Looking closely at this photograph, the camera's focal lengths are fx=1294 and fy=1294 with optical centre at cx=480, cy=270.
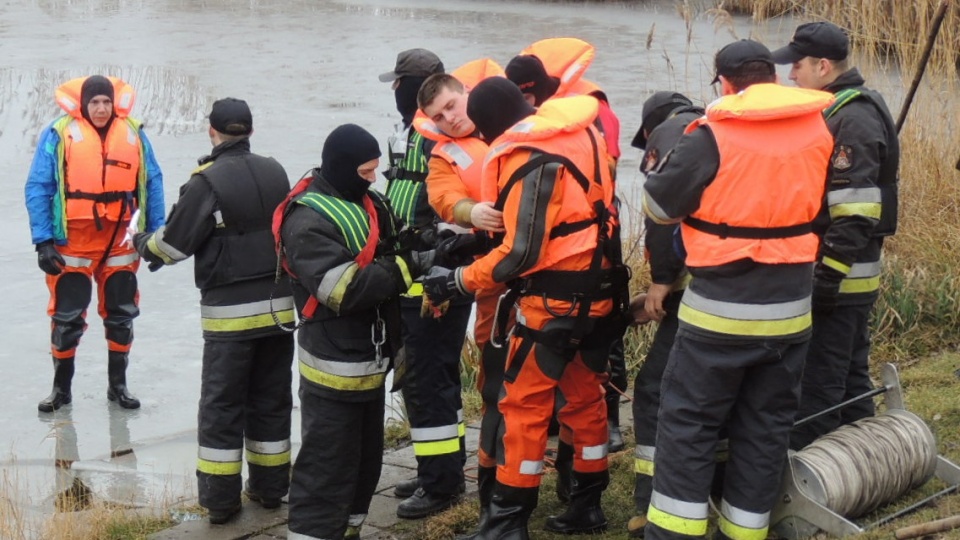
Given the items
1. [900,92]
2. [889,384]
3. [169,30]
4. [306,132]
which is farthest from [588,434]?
[169,30]

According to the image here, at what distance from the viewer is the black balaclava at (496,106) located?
4.93m

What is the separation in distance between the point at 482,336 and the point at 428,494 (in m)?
0.73

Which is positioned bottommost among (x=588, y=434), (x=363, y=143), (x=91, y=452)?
(x=91, y=452)

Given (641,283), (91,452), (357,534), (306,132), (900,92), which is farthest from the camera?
(306,132)

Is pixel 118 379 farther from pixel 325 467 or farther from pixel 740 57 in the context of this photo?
pixel 740 57

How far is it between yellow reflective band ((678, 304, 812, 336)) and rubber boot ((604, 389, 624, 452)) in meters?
1.78

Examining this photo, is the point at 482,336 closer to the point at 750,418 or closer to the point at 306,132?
the point at 750,418

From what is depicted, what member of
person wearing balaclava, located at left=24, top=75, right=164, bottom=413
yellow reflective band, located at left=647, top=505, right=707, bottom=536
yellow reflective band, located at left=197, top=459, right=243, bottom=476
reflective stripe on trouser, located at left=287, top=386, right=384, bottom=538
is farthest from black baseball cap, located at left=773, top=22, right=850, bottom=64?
person wearing balaclava, located at left=24, top=75, right=164, bottom=413

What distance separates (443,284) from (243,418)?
1.42 metres

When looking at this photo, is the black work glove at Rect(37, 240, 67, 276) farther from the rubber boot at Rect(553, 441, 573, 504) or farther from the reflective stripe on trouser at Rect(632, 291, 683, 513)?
the reflective stripe on trouser at Rect(632, 291, 683, 513)

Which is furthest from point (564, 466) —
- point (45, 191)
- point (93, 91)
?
point (93, 91)

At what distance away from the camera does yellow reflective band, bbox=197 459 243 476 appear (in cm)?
574

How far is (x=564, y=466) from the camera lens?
5.57 meters

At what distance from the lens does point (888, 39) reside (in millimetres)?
8898
